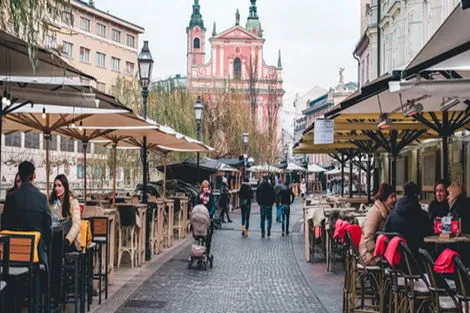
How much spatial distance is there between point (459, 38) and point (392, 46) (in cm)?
3206

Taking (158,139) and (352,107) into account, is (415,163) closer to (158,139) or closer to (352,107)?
(158,139)

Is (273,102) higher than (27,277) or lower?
higher

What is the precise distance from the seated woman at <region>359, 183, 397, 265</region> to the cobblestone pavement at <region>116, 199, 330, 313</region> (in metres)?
1.88

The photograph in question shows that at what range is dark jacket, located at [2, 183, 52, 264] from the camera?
8531 mm

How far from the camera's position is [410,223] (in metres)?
9.27

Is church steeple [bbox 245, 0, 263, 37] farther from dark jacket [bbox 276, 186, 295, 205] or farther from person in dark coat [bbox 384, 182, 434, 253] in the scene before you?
person in dark coat [bbox 384, 182, 434, 253]

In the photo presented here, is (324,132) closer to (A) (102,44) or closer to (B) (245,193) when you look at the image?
(B) (245,193)

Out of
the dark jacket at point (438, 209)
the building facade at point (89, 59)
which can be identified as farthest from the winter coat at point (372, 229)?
the building facade at point (89, 59)

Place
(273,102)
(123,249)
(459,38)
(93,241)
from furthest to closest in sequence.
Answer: (273,102) < (123,249) < (93,241) < (459,38)

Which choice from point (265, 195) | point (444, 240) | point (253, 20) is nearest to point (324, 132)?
point (444, 240)

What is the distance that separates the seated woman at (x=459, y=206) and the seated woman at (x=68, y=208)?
187 inches

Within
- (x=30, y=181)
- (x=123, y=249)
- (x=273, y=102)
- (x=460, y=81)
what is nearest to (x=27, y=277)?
(x=30, y=181)

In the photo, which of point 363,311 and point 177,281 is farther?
point 177,281

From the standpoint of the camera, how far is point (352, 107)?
11.8m
